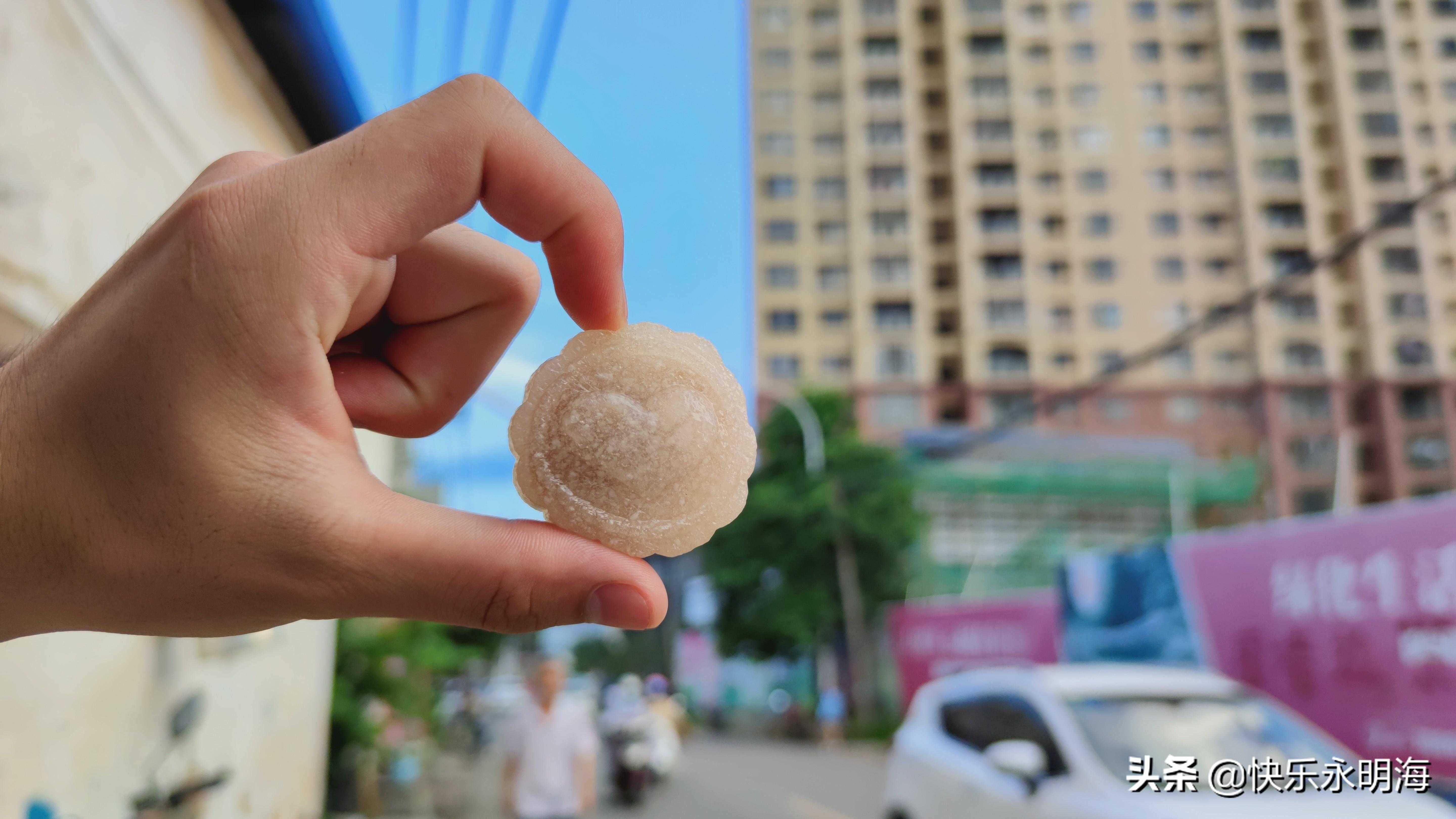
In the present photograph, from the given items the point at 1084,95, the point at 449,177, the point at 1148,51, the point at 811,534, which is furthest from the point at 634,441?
the point at 1148,51

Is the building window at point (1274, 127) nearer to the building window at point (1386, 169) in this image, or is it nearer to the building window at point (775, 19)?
the building window at point (1386, 169)

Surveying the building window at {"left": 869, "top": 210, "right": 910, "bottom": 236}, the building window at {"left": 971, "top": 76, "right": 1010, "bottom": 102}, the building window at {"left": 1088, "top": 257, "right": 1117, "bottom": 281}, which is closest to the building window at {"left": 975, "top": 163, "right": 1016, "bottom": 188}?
the building window at {"left": 971, "top": 76, "right": 1010, "bottom": 102}

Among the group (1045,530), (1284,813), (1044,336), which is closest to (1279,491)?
(1044,336)

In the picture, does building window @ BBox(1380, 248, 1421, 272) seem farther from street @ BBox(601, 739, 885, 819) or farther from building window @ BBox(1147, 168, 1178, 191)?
street @ BBox(601, 739, 885, 819)

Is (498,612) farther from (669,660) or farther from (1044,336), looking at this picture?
(1044,336)

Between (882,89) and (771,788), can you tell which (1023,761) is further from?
(882,89)

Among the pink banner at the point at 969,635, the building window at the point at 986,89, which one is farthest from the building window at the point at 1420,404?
the pink banner at the point at 969,635
